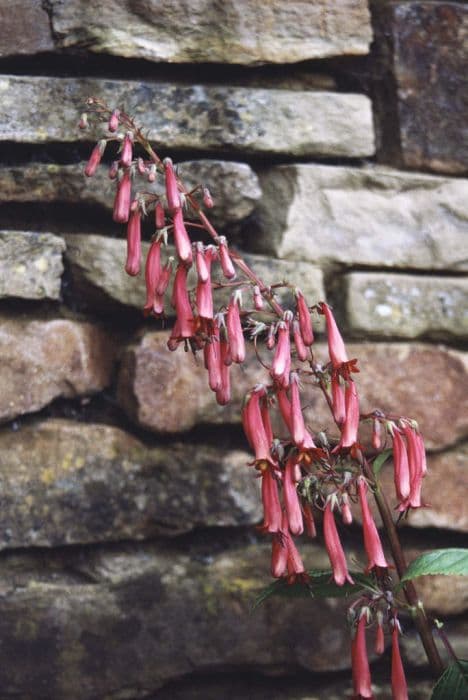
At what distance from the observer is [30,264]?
155 cm

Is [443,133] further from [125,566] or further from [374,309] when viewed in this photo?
[125,566]

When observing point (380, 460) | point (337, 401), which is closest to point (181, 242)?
point (337, 401)

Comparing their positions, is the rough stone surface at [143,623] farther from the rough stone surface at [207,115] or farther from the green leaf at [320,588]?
the rough stone surface at [207,115]

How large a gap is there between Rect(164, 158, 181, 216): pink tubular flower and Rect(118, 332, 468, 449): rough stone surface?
39 cm

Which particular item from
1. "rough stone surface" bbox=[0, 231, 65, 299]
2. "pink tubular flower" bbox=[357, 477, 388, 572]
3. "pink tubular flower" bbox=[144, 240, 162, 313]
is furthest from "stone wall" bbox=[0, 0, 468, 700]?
"pink tubular flower" bbox=[357, 477, 388, 572]

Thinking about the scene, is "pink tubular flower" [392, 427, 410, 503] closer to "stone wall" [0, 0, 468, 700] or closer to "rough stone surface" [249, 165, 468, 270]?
"stone wall" [0, 0, 468, 700]

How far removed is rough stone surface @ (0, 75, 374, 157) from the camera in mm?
1564

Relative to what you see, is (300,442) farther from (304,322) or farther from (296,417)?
(304,322)

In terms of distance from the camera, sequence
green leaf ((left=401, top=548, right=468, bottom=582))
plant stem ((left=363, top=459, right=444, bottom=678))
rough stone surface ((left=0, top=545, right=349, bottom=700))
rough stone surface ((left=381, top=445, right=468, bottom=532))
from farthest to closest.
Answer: rough stone surface ((left=381, top=445, right=468, bottom=532)), rough stone surface ((left=0, top=545, right=349, bottom=700)), plant stem ((left=363, top=459, right=444, bottom=678)), green leaf ((left=401, top=548, right=468, bottom=582))

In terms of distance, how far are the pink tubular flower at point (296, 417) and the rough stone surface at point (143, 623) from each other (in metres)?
0.50

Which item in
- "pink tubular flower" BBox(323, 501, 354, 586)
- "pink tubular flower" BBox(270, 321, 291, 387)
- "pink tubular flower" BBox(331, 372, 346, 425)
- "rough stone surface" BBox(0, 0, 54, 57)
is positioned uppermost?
"rough stone surface" BBox(0, 0, 54, 57)

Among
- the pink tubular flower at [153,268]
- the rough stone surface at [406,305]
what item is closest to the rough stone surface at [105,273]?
the rough stone surface at [406,305]

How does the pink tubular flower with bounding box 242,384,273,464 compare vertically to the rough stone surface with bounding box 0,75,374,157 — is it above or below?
below

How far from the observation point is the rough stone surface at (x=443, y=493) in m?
1.65
